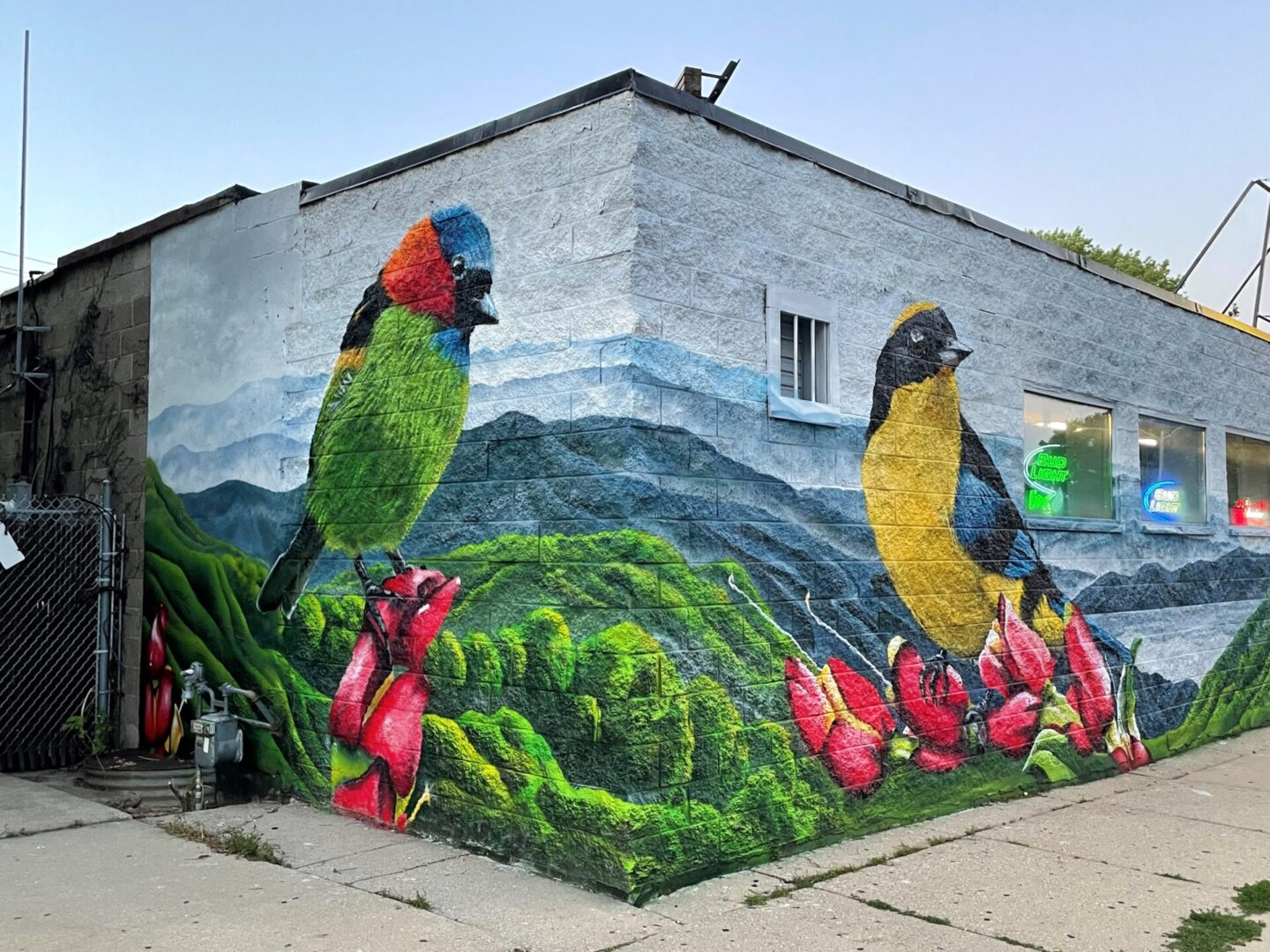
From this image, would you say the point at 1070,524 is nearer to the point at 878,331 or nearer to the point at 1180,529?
the point at 1180,529

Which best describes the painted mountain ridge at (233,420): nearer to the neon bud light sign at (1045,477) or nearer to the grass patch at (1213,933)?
the neon bud light sign at (1045,477)

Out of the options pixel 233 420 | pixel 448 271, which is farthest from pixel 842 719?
pixel 233 420

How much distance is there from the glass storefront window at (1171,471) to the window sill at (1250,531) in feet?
2.19

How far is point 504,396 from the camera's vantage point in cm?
637

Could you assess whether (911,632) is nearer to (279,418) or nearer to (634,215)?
(634,215)

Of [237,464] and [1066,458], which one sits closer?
[237,464]

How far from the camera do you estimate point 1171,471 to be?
10516 mm

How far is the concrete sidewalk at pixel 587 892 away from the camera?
16.8 feet

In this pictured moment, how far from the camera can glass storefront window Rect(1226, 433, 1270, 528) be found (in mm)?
11500

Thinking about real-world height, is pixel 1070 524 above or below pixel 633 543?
above

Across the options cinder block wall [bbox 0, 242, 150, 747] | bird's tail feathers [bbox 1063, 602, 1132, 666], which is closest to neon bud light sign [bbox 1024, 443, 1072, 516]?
bird's tail feathers [bbox 1063, 602, 1132, 666]

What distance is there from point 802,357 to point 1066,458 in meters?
3.34

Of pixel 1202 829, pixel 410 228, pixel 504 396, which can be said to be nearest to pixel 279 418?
pixel 410 228

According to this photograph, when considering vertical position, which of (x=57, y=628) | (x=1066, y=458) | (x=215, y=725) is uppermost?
(x=1066, y=458)
